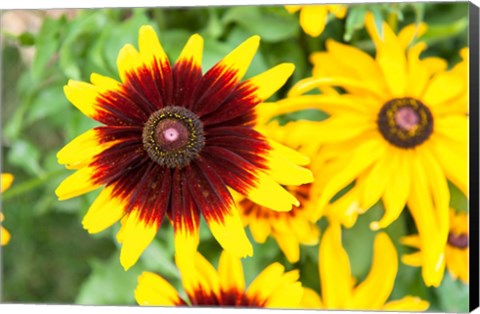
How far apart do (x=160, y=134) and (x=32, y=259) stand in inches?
18.4

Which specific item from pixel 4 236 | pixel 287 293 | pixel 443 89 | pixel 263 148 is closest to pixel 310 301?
pixel 287 293

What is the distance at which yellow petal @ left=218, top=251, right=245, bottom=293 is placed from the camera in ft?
3.75

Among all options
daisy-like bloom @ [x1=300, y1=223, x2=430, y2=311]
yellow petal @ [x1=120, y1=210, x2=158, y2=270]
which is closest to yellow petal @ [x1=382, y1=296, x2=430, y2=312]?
daisy-like bloom @ [x1=300, y1=223, x2=430, y2=311]

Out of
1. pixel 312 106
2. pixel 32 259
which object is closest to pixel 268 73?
pixel 312 106

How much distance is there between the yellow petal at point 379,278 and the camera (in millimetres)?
1155

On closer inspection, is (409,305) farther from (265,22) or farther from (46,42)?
(46,42)

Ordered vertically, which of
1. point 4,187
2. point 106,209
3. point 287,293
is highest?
point 4,187

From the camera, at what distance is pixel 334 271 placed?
3.85 feet

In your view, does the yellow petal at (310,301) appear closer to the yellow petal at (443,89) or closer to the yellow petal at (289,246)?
the yellow petal at (289,246)

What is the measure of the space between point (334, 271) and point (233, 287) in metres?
0.15

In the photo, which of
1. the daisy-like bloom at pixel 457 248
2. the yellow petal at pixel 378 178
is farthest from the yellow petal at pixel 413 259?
the yellow petal at pixel 378 178

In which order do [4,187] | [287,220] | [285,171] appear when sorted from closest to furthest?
[285,171]
[287,220]
[4,187]

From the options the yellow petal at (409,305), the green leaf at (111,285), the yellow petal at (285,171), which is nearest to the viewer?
the yellow petal at (285,171)

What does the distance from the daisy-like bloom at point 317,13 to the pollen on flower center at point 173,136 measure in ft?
0.69
